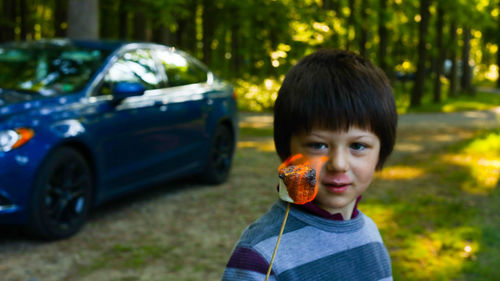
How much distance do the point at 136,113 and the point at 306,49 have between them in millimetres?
2844

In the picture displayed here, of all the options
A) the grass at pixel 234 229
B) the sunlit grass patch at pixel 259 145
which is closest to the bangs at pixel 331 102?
the grass at pixel 234 229

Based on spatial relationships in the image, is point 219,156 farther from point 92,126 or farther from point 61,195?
point 61,195

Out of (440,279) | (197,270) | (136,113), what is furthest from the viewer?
(136,113)

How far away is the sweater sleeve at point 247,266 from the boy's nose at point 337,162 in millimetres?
299

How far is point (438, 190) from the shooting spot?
23.0 ft

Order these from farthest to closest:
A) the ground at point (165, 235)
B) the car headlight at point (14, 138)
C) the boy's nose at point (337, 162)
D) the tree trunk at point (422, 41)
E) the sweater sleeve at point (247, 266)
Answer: the tree trunk at point (422, 41)
the car headlight at point (14, 138)
the ground at point (165, 235)
the boy's nose at point (337, 162)
the sweater sleeve at point (247, 266)

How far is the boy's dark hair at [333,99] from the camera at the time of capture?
5.63 ft

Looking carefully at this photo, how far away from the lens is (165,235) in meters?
5.51

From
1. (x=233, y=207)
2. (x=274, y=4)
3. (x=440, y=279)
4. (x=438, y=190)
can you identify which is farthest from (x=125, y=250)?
(x=274, y=4)

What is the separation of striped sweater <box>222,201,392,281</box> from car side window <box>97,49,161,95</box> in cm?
425

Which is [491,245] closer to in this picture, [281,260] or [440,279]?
[440,279]

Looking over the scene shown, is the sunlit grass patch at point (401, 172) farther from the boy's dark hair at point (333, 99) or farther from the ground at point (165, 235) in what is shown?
the boy's dark hair at point (333, 99)

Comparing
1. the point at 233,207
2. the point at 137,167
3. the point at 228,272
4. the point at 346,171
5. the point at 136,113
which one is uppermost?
the point at 346,171

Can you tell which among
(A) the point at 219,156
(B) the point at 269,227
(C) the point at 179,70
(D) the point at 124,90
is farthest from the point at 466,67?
(B) the point at 269,227
